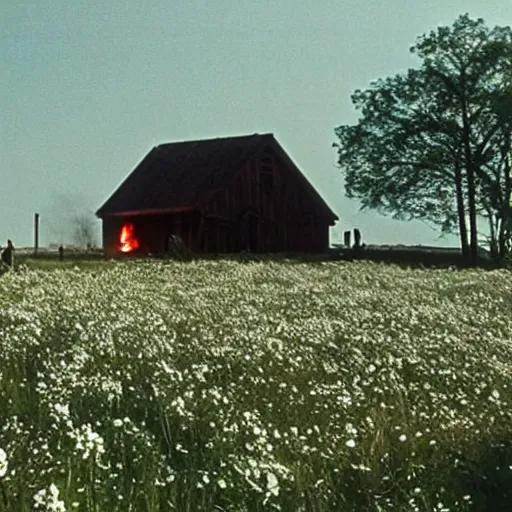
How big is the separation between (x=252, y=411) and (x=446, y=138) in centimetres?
4708

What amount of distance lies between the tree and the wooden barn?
4001 millimetres

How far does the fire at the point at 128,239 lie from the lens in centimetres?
4750

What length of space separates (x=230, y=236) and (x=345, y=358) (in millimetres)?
38319

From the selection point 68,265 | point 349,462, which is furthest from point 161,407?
point 68,265

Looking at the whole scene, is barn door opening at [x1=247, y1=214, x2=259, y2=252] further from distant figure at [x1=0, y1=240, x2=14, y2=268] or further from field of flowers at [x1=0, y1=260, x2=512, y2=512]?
field of flowers at [x1=0, y1=260, x2=512, y2=512]

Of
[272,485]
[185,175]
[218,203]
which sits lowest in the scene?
[272,485]

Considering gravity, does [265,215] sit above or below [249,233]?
above

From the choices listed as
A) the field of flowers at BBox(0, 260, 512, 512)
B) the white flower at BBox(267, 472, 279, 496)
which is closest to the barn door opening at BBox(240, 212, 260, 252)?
the field of flowers at BBox(0, 260, 512, 512)

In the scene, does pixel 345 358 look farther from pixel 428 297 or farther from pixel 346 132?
pixel 346 132

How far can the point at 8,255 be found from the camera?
2811cm

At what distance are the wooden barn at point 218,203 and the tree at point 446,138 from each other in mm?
4001

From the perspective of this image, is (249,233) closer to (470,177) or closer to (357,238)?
(357,238)

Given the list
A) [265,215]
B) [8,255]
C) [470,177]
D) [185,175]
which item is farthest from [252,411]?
[470,177]

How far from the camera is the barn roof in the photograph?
150ft
